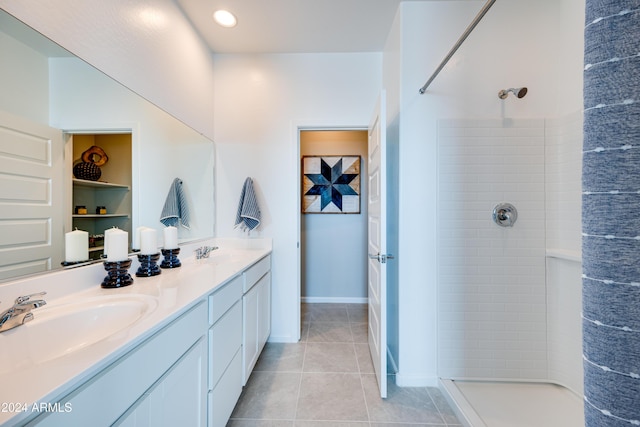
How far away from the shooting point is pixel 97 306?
2.81 feet

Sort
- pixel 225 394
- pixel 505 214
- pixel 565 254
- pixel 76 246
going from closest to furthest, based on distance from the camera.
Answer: pixel 76 246, pixel 225 394, pixel 565 254, pixel 505 214

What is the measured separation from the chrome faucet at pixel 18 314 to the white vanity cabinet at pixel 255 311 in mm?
876

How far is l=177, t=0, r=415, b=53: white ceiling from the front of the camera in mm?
1713

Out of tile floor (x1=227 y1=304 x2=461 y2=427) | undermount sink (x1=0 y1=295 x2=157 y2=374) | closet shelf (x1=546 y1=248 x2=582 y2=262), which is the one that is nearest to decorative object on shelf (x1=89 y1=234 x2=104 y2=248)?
undermount sink (x1=0 y1=295 x2=157 y2=374)

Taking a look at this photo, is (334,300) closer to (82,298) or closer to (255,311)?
(255,311)

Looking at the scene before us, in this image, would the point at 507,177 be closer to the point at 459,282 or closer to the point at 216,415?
the point at 459,282

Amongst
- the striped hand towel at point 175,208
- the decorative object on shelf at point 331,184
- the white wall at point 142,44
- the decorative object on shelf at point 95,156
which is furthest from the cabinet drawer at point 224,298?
the decorative object on shelf at point 331,184

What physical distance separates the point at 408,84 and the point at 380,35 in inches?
26.9

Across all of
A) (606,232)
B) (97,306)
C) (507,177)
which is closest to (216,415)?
(97,306)

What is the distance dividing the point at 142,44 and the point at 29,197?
1.08 metres

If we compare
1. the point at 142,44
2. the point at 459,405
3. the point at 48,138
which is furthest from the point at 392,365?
the point at 142,44

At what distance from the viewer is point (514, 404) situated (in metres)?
1.46

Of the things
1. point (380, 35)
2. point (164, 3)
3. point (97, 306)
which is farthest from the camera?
point (380, 35)

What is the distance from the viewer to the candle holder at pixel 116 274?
107 centimetres
